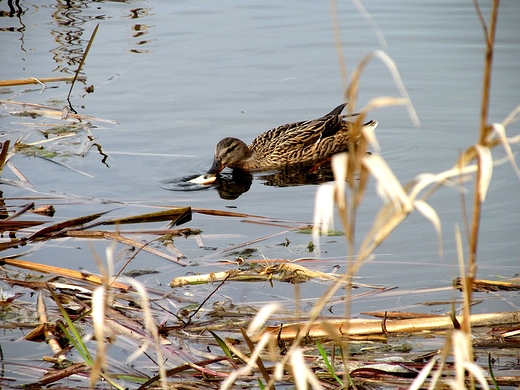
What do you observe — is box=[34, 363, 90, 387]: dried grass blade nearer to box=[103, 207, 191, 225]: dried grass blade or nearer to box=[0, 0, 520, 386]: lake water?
box=[0, 0, 520, 386]: lake water

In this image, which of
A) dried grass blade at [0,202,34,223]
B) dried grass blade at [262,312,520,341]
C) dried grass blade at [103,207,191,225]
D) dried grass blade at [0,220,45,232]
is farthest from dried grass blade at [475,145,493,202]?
dried grass blade at [0,202,34,223]

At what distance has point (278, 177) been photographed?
8766 millimetres

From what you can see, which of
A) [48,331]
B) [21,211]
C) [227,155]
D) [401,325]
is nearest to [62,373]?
[48,331]

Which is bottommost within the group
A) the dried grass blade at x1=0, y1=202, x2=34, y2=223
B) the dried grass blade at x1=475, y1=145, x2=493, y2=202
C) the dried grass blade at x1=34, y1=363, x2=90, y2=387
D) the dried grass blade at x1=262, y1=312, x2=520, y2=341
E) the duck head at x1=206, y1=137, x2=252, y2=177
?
the dried grass blade at x1=34, y1=363, x2=90, y2=387

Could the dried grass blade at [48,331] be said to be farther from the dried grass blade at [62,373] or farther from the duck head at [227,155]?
the duck head at [227,155]

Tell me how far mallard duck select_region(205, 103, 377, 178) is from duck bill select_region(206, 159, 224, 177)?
248 millimetres

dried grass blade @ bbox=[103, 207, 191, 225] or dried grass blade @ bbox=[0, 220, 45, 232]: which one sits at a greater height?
dried grass blade @ bbox=[103, 207, 191, 225]

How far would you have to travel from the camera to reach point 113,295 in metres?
4.56

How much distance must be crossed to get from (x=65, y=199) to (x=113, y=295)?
258 centimetres

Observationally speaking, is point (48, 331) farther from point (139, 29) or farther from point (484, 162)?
point (139, 29)

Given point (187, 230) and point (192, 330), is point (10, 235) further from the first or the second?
point (192, 330)

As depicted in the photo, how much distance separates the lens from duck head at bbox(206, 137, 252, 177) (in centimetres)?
848

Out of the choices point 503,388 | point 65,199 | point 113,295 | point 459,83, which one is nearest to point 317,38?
A: point 459,83

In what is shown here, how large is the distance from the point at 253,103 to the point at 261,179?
1794mm
